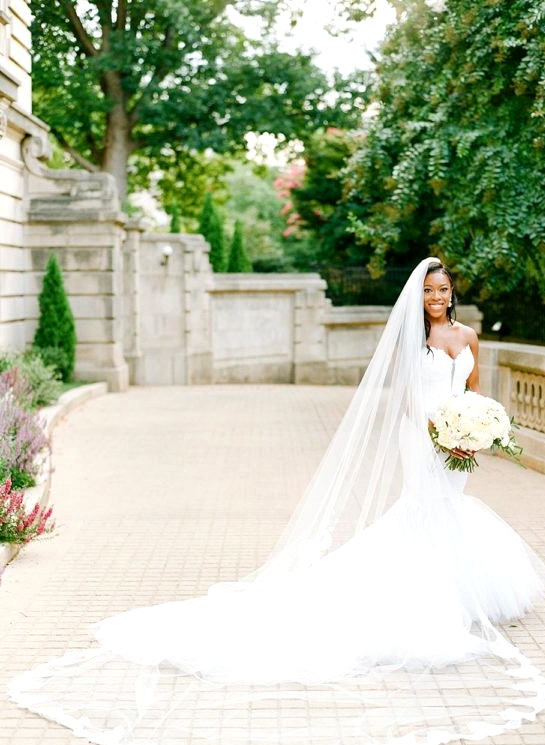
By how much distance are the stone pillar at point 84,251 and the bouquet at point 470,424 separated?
47.8 ft

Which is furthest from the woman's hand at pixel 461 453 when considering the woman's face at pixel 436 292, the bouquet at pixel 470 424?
the woman's face at pixel 436 292

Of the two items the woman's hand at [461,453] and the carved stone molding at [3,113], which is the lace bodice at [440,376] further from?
the carved stone molding at [3,113]

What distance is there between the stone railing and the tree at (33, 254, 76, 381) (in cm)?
855

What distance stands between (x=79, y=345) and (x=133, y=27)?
1247cm

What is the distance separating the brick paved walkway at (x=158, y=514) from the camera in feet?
20.4

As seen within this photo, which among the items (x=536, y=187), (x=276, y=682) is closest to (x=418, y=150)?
(x=536, y=187)

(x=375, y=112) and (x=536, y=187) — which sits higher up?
(x=375, y=112)

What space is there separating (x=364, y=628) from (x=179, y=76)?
2578 centimetres

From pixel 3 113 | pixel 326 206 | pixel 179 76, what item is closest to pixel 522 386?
pixel 3 113

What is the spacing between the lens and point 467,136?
14.0 m

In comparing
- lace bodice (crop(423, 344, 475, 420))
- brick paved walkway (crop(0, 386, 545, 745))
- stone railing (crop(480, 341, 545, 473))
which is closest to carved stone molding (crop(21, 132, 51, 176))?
brick paved walkway (crop(0, 386, 545, 745))

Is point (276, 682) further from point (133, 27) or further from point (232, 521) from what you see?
point (133, 27)

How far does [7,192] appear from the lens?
1825 cm

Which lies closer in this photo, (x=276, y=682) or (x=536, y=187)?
(x=276, y=682)
